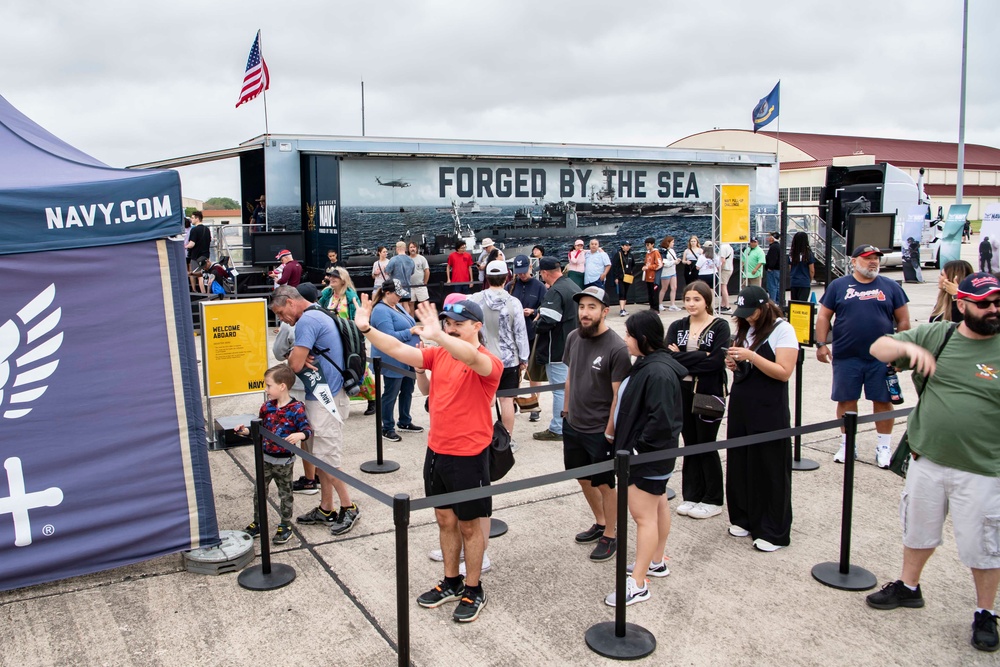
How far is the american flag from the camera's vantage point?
18828 mm

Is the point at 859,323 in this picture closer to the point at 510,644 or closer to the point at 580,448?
the point at 580,448

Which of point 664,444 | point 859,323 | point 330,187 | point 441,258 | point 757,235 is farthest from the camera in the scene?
point 757,235

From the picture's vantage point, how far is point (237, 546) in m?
4.98

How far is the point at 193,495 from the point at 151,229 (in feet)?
5.46

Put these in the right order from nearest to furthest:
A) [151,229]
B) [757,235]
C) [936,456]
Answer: [936,456] < [151,229] < [757,235]

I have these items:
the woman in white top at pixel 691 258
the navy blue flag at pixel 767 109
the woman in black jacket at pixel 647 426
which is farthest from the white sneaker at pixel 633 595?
the navy blue flag at pixel 767 109

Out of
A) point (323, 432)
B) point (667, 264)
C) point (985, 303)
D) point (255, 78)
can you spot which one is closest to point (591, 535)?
point (323, 432)

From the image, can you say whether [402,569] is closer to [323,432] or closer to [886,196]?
[323,432]

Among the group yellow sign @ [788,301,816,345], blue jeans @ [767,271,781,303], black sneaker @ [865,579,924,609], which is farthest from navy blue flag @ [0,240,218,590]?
blue jeans @ [767,271,781,303]

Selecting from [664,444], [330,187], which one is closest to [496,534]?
[664,444]

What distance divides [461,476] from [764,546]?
7.34ft

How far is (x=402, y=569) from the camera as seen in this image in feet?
11.2

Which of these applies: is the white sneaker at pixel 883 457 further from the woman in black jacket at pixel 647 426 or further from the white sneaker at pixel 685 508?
the woman in black jacket at pixel 647 426

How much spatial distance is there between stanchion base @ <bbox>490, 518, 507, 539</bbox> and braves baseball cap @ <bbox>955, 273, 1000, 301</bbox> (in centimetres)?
320
